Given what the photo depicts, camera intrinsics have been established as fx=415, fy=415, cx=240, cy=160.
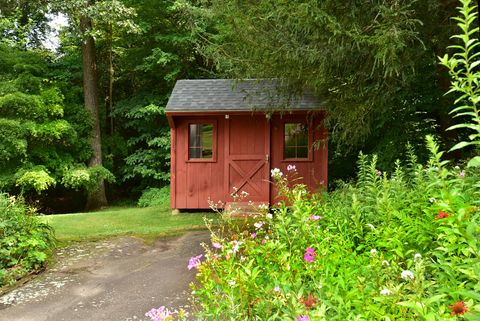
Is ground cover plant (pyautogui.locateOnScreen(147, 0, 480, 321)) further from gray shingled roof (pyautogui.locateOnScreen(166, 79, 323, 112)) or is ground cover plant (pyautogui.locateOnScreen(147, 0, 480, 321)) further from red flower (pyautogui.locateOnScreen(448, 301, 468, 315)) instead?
gray shingled roof (pyautogui.locateOnScreen(166, 79, 323, 112))

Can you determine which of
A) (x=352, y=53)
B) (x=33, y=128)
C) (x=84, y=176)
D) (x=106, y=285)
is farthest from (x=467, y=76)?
(x=84, y=176)

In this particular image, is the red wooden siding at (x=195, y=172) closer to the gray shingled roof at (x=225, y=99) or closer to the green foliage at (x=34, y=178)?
the gray shingled roof at (x=225, y=99)

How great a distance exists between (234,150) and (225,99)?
4.31 ft

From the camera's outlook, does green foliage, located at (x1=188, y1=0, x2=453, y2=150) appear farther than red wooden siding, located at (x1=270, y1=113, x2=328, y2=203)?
No

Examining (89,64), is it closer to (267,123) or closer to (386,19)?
(267,123)

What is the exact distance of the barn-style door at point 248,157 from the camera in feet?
34.4

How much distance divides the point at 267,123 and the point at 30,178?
7.57 meters

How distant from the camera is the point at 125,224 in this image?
967 cm

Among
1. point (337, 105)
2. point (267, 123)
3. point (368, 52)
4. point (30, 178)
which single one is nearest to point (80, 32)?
point (30, 178)

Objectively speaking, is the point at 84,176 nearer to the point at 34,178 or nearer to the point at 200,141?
the point at 34,178

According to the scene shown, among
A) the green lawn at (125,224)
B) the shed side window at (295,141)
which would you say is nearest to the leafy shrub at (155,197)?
the green lawn at (125,224)

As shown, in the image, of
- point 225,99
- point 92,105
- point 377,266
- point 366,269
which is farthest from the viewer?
point 92,105

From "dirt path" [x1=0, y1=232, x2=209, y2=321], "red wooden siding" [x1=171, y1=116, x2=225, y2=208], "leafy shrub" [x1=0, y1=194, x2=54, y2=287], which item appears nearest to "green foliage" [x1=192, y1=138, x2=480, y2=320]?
"dirt path" [x1=0, y1=232, x2=209, y2=321]

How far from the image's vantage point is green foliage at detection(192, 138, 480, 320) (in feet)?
5.62
